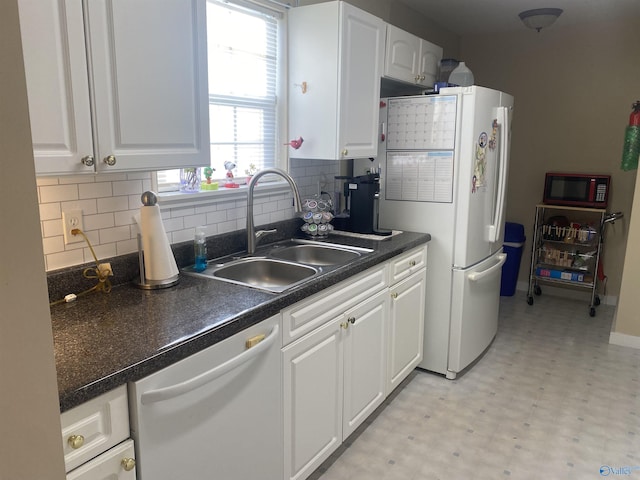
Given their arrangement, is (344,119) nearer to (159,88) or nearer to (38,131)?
(159,88)

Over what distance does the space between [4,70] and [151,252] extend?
1.31 m

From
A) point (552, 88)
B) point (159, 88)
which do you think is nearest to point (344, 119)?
point (159, 88)

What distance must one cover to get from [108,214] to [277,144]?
1.12 meters

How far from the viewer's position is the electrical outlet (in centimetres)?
170

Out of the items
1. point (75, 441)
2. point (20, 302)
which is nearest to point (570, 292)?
point (75, 441)

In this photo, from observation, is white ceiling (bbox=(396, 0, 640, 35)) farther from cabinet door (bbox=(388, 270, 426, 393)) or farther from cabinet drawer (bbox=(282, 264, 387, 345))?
cabinet drawer (bbox=(282, 264, 387, 345))

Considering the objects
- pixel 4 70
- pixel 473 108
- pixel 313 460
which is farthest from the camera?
pixel 473 108

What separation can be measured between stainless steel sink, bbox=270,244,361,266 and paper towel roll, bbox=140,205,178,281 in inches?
30.0

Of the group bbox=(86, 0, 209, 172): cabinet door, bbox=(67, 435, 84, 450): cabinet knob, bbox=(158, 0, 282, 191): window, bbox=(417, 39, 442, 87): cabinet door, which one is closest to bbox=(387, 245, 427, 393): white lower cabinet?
bbox=(158, 0, 282, 191): window

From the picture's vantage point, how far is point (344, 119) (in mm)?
2543

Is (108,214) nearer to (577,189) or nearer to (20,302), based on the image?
(20,302)

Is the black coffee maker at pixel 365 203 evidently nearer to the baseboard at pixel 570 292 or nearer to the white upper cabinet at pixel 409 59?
the white upper cabinet at pixel 409 59

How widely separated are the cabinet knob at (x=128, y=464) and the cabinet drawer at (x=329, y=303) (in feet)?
2.21

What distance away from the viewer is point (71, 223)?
5.64 feet
